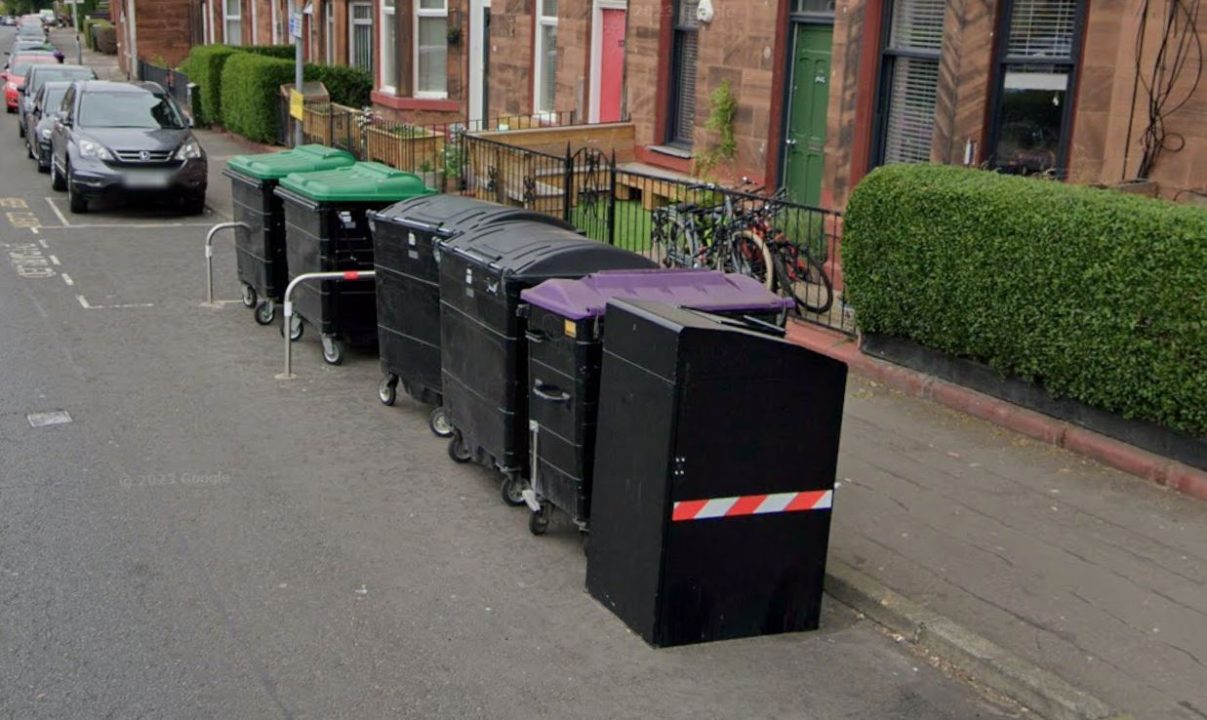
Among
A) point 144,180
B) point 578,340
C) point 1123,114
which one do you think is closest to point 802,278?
point 1123,114

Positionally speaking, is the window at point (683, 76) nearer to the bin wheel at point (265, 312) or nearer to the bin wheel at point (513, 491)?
the bin wheel at point (265, 312)

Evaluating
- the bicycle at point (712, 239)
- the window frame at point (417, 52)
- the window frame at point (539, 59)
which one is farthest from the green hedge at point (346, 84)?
the bicycle at point (712, 239)

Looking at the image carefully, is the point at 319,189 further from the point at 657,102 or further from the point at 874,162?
the point at 657,102

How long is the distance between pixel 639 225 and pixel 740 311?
8906 mm

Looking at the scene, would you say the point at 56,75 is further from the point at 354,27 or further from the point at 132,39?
the point at 132,39

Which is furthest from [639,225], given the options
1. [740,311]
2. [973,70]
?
[740,311]

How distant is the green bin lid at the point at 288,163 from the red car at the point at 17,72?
27718 mm

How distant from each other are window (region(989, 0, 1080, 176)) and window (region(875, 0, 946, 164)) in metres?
0.87

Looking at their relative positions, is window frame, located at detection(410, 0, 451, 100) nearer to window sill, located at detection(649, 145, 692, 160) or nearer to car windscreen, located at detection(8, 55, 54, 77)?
window sill, located at detection(649, 145, 692, 160)

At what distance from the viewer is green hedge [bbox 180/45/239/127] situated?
30.0 m

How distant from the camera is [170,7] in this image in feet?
159

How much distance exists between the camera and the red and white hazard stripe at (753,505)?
242 inches

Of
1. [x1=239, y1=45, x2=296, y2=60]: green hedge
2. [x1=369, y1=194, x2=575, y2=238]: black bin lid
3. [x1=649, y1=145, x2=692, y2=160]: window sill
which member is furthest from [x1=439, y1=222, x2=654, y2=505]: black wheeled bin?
[x1=239, y1=45, x2=296, y2=60]: green hedge

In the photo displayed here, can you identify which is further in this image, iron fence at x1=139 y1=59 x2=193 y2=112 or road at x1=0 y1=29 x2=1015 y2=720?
iron fence at x1=139 y1=59 x2=193 y2=112
